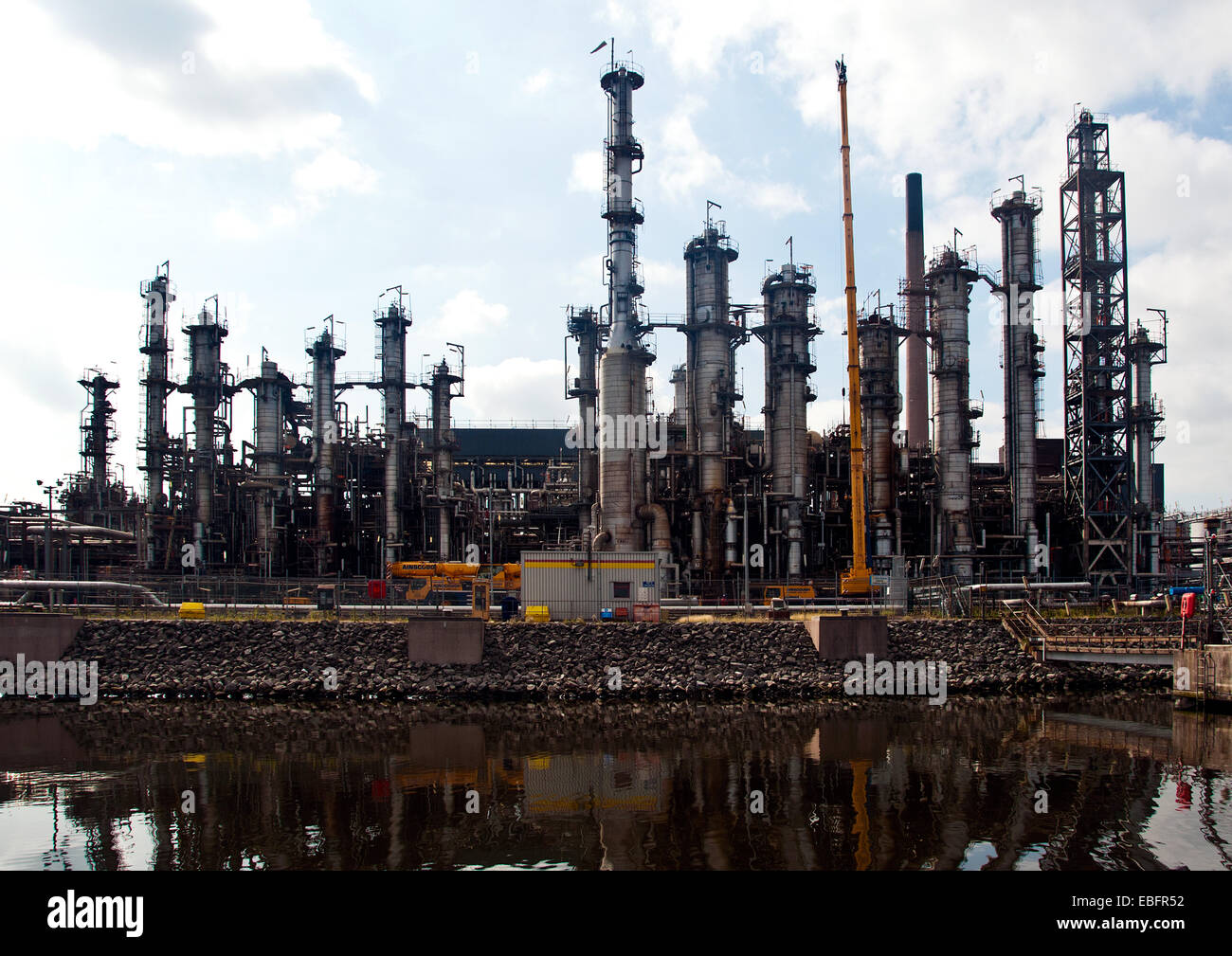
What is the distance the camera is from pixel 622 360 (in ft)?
161

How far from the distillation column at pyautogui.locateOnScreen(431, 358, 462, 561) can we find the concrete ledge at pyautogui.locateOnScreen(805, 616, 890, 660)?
28.0 m

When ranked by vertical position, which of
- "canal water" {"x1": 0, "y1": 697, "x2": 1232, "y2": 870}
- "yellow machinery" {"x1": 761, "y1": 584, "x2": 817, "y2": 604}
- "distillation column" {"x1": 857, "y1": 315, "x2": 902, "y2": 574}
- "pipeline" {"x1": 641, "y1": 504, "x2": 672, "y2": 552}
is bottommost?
"canal water" {"x1": 0, "y1": 697, "x2": 1232, "y2": 870}

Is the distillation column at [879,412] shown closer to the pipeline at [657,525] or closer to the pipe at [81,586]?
the pipeline at [657,525]

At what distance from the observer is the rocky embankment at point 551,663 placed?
3161 centimetres

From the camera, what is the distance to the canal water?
563 inches

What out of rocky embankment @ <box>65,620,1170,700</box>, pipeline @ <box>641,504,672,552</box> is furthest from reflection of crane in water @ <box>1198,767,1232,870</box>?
pipeline @ <box>641,504,672,552</box>

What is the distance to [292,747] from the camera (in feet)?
A: 75.5

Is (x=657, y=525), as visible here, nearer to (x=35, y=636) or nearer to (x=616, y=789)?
(x=35, y=636)

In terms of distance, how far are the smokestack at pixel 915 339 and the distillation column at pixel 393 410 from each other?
3371 centimetres

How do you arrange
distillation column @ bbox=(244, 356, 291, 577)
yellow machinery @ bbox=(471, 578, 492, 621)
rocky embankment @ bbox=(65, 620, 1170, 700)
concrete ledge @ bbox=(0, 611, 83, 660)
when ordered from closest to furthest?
1. rocky embankment @ bbox=(65, 620, 1170, 700)
2. concrete ledge @ bbox=(0, 611, 83, 660)
3. yellow machinery @ bbox=(471, 578, 492, 621)
4. distillation column @ bbox=(244, 356, 291, 577)

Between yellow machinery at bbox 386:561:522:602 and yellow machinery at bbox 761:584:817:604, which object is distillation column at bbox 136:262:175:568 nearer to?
yellow machinery at bbox 386:561:522:602

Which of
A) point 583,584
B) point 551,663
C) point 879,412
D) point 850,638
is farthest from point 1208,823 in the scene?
point 879,412

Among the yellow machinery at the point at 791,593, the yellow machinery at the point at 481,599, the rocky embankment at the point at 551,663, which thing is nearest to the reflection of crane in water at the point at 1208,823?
the rocky embankment at the point at 551,663

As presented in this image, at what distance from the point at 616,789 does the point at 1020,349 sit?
47.8 metres
